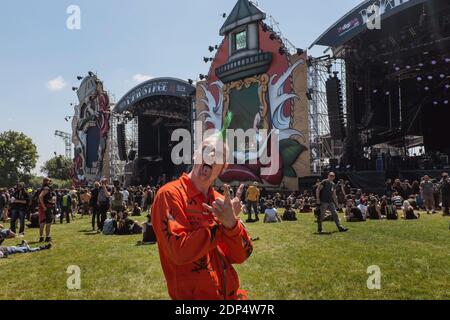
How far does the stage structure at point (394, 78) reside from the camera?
22.9 m

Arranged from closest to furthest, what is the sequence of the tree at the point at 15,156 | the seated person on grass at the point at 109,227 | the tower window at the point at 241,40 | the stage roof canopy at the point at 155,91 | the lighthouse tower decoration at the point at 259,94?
the seated person on grass at the point at 109,227, the lighthouse tower decoration at the point at 259,94, the tower window at the point at 241,40, the stage roof canopy at the point at 155,91, the tree at the point at 15,156

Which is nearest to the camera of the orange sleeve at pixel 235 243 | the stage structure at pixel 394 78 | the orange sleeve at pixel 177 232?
the orange sleeve at pixel 177 232

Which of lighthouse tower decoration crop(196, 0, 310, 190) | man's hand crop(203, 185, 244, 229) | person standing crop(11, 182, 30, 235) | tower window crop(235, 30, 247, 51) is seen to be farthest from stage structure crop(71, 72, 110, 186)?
man's hand crop(203, 185, 244, 229)

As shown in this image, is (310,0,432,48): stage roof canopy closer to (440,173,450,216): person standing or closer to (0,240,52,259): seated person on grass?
(440,173,450,216): person standing

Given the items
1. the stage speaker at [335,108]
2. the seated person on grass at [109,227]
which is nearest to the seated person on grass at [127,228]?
the seated person on grass at [109,227]

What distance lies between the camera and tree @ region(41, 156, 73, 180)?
101m

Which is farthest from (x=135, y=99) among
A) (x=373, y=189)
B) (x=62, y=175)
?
(x=62, y=175)

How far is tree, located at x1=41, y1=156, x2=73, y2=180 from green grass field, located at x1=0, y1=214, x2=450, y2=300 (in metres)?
96.4

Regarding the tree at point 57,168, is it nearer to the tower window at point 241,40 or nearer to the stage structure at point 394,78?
the tower window at point 241,40

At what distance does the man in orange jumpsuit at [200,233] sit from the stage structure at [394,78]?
22.4 metres

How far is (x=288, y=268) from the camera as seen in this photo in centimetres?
722

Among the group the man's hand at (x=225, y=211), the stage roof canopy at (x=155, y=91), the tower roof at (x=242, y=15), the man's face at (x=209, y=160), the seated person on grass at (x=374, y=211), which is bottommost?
the seated person on grass at (x=374, y=211)

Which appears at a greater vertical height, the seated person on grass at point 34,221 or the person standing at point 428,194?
the person standing at point 428,194
